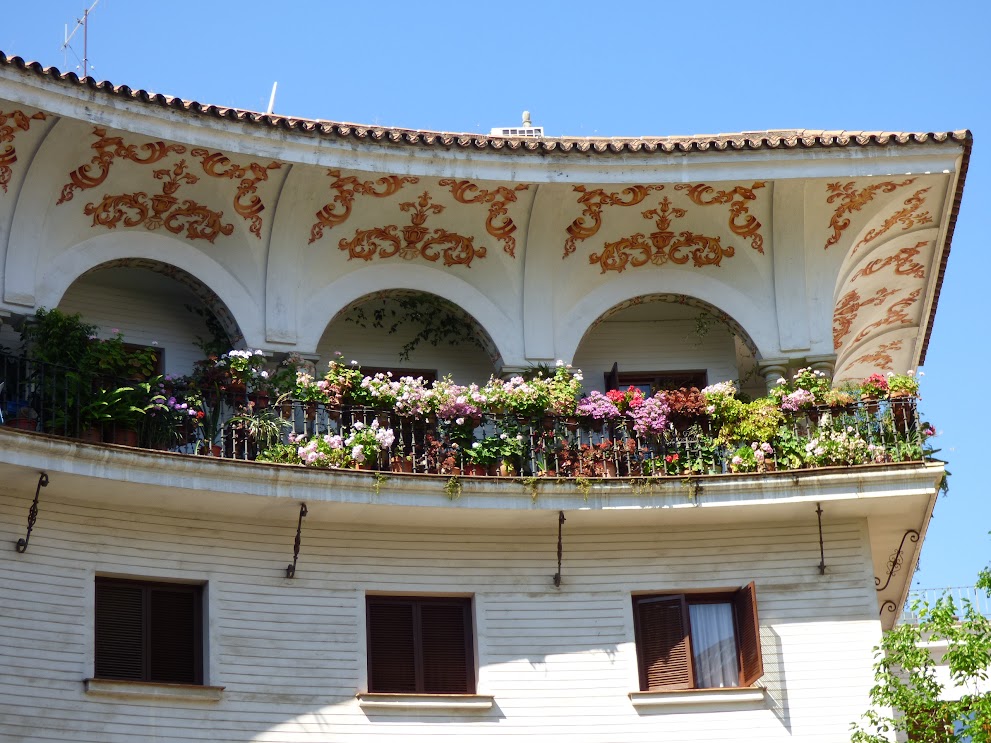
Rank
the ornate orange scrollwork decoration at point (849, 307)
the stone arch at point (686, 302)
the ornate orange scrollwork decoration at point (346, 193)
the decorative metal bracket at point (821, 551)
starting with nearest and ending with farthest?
1. the decorative metal bracket at point (821, 551)
2. the ornate orange scrollwork decoration at point (346, 193)
3. the stone arch at point (686, 302)
4. the ornate orange scrollwork decoration at point (849, 307)

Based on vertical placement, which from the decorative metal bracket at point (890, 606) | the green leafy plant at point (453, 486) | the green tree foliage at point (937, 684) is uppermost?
the green leafy plant at point (453, 486)

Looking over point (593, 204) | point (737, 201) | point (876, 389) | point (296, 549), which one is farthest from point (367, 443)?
point (876, 389)

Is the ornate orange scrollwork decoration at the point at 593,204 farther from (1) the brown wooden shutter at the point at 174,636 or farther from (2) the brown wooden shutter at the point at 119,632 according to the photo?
(2) the brown wooden shutter at the point at 119,632

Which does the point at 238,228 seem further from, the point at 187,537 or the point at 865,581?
the point at 865,581

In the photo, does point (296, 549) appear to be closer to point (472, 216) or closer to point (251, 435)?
point (251, 435)

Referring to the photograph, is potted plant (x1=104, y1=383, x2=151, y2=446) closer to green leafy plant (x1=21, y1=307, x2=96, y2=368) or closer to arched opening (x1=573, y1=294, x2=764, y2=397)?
green leafy plant (x1=21, y1=307, x2=96, y2=368)

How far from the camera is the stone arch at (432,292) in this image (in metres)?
23.3

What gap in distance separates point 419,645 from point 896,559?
661 centimetres

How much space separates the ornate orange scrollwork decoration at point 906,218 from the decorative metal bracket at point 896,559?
4.13 meters

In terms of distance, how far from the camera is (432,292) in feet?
77.8

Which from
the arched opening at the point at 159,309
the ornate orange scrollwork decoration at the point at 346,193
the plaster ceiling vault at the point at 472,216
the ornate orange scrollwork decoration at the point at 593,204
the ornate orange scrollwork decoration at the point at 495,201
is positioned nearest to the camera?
the plaster ceiling vault at the point at 472,216

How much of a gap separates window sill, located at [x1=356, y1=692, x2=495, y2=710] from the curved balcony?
8.73 feet

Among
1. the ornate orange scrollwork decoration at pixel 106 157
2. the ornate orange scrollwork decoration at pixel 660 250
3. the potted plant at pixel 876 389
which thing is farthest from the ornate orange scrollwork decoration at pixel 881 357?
the ornate orange scrollwork decoration at pixel 106 157

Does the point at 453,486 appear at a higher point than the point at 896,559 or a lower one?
higher
